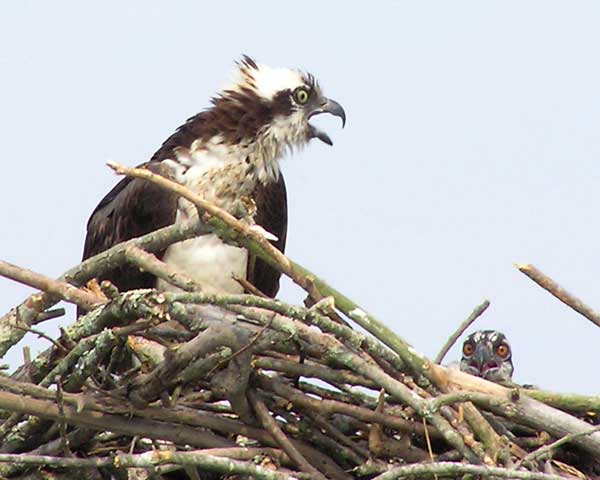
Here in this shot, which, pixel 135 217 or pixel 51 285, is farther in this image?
pixel 135 217

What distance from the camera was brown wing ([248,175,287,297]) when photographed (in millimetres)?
8031

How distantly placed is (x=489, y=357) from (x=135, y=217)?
1.89 meters

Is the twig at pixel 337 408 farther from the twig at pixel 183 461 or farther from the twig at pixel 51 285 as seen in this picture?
the twig at pixel 51 285

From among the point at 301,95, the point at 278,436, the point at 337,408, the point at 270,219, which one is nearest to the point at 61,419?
the point at 278,436

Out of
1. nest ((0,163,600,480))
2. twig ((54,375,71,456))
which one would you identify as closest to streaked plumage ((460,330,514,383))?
nest ((0,163,600,480))

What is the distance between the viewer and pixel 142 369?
5.98 m

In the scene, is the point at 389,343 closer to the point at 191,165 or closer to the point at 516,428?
the point at 516,428

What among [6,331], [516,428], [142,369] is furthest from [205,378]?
[516,428]

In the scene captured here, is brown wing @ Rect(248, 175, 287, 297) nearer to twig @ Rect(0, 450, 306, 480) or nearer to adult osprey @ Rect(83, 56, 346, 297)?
adult osprey @ Rect(83, 56, 346, 297)

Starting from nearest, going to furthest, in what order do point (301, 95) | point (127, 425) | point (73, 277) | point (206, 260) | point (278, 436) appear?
point (278, 436) < point (127, 425) < point (73, 277) < point (206, 260) < point (301, 95)

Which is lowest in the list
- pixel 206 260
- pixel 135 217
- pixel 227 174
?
pixel 206 260

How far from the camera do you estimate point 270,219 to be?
26.6ft

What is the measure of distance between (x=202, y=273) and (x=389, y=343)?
232 cm

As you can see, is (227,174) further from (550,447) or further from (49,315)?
(550,447)
